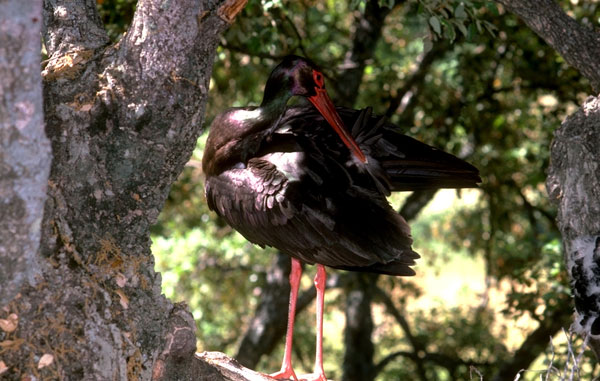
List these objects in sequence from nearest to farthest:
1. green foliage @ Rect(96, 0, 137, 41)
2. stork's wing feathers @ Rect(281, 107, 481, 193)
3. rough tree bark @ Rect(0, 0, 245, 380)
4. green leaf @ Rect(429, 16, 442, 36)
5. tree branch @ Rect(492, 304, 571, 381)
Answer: rough tree bark @ Rect(0, 0, 245, 380), stork's wing feathers @ Rect(281, 107, 481, 193), green leaf @ Rect(429, 16, 442, 36), green foliage @ Rect(96, 0, 137, 41), tree branch @ Rect(492, 304, 571, 381)

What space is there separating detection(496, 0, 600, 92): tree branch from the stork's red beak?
3.40 feet

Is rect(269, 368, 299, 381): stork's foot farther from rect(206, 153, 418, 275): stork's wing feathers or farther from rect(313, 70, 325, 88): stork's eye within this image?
rect(313, 70, 325, 88): stork's eye

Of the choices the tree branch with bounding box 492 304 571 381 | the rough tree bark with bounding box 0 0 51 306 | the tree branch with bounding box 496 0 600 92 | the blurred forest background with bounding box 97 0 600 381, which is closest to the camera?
the rough tree bark with bounding box 0 0 51 306

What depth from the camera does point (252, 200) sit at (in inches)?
160

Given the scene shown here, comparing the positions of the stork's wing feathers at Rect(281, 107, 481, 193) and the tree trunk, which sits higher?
the stork's wing feathers at Rect(281, 107, 481, 193)

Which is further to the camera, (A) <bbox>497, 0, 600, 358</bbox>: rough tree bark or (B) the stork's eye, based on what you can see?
(B) the stork's eye

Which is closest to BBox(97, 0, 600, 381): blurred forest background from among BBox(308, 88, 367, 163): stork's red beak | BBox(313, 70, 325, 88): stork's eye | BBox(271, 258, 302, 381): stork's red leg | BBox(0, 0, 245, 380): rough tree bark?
BBox(313, 70, 325, 88): stork's eye

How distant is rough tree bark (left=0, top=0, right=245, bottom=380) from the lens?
296cm

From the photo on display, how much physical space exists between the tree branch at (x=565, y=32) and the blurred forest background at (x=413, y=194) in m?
0.61

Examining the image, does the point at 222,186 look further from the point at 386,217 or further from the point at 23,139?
the point at 23,139

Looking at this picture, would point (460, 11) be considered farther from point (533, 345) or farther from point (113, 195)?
point (533, 345)

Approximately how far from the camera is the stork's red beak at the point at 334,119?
4078 mm

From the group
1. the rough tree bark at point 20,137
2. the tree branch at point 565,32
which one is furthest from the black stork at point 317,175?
the rough tree bark at point 20,137

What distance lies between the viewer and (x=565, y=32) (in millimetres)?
4207
